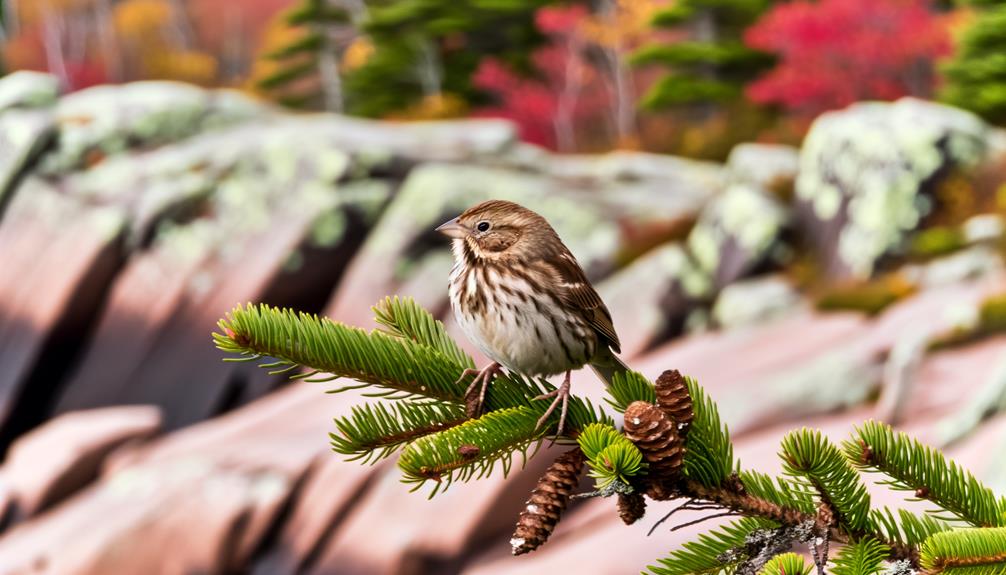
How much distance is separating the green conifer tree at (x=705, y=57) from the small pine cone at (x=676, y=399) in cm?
2147

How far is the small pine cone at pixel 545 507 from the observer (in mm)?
1568

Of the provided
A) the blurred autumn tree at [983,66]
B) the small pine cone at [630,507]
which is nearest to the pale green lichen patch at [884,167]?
the blurred autumn tree at [983,66]

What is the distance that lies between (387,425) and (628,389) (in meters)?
0.45

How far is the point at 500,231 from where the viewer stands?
2.88 meters

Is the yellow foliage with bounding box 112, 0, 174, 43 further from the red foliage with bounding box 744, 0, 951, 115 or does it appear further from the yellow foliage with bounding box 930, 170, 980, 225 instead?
the yellow foliage with bounding box 930, 170, 980, 225

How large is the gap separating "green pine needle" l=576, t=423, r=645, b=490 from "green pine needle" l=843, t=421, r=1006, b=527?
1.21ft

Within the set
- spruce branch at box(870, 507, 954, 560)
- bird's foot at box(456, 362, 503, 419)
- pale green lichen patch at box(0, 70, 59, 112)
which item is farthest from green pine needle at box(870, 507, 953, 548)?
pale green lichen patch at box(0, 70, 59, 112)

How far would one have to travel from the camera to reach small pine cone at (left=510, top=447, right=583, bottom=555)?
5.15ft

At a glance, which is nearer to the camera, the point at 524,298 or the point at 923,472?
the point at 923,472

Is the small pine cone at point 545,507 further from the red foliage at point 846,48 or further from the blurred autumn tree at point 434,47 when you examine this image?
the blurred autumn tree at point 434,47

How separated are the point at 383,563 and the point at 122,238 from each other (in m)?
7.96

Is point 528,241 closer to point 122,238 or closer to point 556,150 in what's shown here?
point 122,238

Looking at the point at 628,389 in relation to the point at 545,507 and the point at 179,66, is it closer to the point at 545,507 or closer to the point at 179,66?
the point at 545,507

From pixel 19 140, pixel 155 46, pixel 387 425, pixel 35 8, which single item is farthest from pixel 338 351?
pixel 155 46
